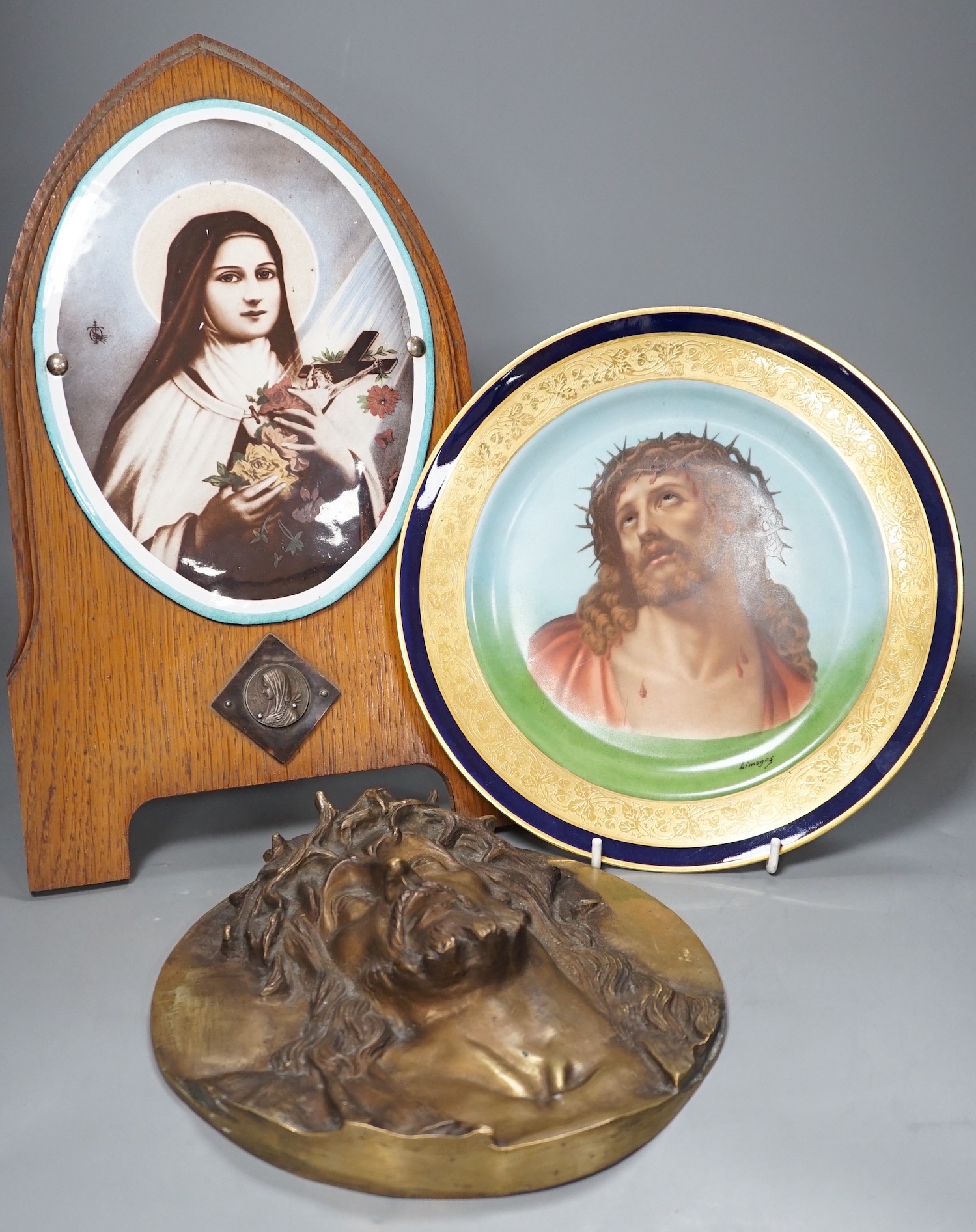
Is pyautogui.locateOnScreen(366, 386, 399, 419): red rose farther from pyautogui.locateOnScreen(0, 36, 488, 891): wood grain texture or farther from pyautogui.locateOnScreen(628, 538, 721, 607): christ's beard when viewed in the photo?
pyautogui.locateOnScreen(628, 538, 721, 607): christ's beard

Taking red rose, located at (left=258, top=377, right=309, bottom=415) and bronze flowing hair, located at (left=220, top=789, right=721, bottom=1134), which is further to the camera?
red rose, located at (left=258, top=377, right=309, bottom=415)

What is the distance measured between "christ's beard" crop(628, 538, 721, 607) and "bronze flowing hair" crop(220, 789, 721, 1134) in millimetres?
396

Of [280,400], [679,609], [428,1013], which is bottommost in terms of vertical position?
[428,1013]

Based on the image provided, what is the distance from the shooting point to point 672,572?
5.92 ft

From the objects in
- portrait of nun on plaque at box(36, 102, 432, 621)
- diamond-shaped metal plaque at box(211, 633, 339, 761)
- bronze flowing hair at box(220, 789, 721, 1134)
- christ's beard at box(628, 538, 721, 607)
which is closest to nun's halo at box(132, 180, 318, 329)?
portrait of nun on plaque at box(36, 102, 432, 621)

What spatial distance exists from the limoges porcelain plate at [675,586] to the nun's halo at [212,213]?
29 cm

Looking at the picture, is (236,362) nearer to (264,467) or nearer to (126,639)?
(264,467)

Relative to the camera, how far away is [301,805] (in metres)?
2.03

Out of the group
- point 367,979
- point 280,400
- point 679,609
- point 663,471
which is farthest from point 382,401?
point 367,979

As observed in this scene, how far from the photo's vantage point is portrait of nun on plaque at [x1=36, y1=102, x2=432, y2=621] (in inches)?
65.9

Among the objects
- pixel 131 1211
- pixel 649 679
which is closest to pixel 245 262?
pixel 649 679

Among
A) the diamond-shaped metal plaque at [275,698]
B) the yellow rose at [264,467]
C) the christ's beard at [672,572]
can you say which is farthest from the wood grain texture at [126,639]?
the christ's beard at [672,572]

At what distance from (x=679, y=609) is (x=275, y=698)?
0.58 meters

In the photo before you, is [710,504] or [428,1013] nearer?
[428,1013]
